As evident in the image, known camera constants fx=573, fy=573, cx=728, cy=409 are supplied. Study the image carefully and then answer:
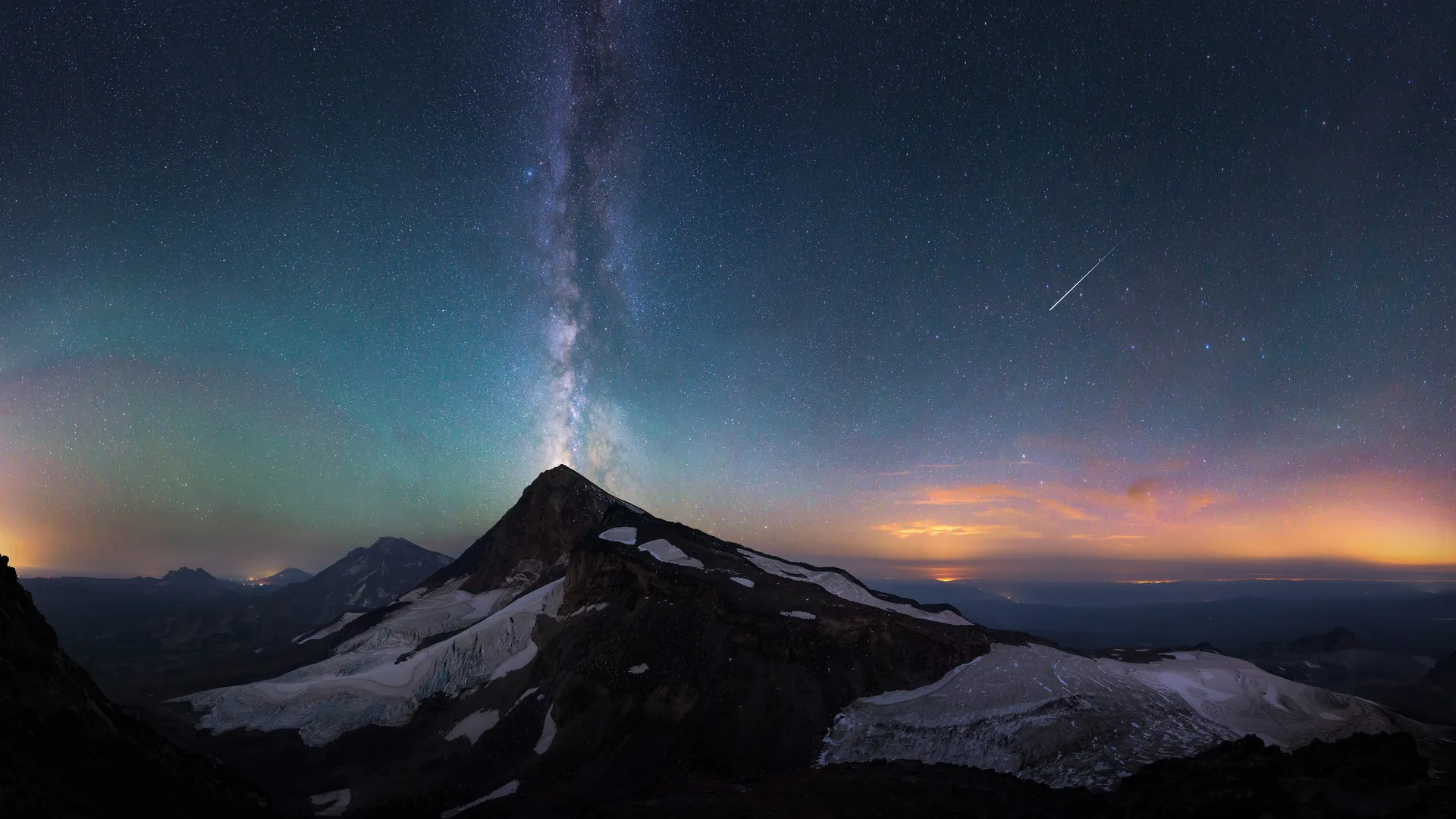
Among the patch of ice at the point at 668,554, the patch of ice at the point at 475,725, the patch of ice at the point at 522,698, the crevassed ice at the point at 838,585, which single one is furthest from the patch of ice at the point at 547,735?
the crevassed ice at the point at 838,585

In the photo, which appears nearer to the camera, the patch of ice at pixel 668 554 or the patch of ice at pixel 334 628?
the patch of ice at pixel 668 554

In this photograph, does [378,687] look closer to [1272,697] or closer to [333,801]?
[333,801]

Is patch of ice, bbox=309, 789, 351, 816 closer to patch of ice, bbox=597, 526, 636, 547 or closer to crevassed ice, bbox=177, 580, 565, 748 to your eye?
crevassed ice, bbox=177, 580, 565, 748

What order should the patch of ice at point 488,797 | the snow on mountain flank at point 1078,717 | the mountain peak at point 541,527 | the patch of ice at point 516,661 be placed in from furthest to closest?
the mountain peak at point 541,527
the patch of ice at point 516,661
the patch of ice at point 488,797
the snow on mountain flank at point 1078,717

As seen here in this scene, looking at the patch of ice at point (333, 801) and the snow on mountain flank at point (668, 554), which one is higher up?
the snow on mountain flank at point (668, 554)

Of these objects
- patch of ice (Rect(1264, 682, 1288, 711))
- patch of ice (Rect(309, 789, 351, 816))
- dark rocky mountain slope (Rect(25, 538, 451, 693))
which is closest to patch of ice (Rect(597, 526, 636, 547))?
patch of ice (Rect(309, 789, 351, 816))

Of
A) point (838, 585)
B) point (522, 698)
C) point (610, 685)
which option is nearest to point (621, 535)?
point (522, 698)

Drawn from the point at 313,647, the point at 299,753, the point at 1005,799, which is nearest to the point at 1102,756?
the point at 1005,799

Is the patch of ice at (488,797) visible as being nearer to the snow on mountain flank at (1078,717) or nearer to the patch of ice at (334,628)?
the snow on mountain flank at (1078,717)
